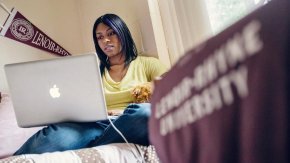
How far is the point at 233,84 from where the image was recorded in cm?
26

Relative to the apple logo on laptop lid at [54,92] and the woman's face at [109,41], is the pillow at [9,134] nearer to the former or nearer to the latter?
the apple logo on laptop lid at [54,92]

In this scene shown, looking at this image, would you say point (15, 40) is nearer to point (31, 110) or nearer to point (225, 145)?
point (31, 110)

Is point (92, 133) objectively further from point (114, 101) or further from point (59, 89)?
point (114, 101)

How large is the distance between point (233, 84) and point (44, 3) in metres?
2.17

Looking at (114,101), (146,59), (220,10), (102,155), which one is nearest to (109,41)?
(146,59)

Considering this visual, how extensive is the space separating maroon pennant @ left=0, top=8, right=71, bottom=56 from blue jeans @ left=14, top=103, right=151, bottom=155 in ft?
3.83

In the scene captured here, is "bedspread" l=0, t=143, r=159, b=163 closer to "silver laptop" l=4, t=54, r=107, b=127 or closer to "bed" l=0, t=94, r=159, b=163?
"bed" l=0, t=94, r=159, b=163

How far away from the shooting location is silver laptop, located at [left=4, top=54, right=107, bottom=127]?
100 centimetres

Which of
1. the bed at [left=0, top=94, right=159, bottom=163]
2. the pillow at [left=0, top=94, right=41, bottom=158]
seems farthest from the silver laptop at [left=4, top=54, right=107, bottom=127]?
the pillow at [left=0, top=94, right=41, bottom=158]

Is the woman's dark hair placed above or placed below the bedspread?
above

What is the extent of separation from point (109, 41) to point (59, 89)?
0.73m

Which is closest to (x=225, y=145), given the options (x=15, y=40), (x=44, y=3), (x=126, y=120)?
(x=126, y=120)

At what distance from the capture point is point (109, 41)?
170 centimetres

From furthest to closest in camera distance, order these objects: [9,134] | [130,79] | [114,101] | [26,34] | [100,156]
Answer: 1. [26,34]
2. [130,79]
3. [114,101]
4. [9,134]
5. [100,156]
